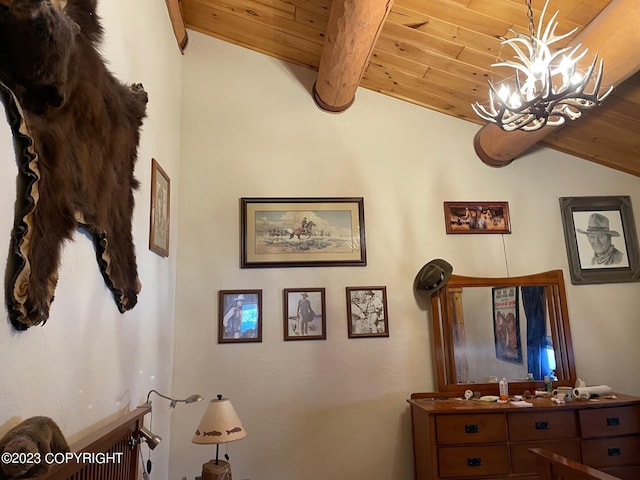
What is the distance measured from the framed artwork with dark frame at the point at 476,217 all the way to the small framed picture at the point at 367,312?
743 mm

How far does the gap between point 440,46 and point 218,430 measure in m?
2.60

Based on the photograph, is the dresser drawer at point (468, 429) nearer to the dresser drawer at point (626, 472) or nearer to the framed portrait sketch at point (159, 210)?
the dresser drawer at point (626, 472)

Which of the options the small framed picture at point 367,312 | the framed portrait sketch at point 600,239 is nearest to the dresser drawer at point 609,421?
the framed portrait sketch at point 600,239

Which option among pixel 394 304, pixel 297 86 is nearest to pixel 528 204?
pixel 394 304

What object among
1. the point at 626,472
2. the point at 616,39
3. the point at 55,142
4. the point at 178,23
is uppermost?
the point at 178,23

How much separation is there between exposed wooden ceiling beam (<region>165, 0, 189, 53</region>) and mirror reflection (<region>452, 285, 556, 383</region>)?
2709 millimetres

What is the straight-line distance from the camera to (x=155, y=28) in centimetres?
244

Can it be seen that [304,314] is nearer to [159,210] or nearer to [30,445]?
[159,210]

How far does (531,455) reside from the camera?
2.40m

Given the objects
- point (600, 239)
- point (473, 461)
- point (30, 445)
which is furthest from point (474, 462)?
point (30, 445)

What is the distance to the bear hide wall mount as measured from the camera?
1007 mm

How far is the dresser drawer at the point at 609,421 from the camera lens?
2.52 metres

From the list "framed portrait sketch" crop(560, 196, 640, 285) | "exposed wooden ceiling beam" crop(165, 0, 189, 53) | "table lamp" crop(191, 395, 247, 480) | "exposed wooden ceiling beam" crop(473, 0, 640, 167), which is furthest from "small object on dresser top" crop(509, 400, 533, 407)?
"exposed wooden ceiling beam" crop(165, 0, 189, 53)

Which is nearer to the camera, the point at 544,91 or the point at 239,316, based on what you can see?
the point at 544,91
